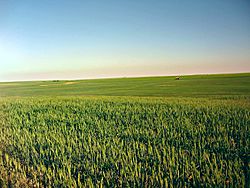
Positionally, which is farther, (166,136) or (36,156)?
(166,136)

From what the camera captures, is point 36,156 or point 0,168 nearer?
point 0,168

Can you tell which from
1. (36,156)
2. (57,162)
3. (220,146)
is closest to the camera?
(57,162)

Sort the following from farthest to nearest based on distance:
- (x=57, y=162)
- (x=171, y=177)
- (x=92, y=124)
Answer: (x=92, y=124) < (x=57, y=162) < (x=171, y=177)

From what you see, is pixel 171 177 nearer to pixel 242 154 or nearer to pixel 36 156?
pixel 242 154

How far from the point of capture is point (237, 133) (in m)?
6.55

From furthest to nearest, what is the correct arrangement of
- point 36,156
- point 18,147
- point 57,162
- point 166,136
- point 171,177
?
point 166,136, point 18,147, point 36,156, point 57,162, point 171,177

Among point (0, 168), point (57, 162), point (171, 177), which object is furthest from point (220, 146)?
point (0, 168)

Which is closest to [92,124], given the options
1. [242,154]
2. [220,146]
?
[220,146]

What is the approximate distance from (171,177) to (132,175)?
2.23ft

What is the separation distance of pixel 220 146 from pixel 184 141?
0.91 m

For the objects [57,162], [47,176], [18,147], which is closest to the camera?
[47,176]

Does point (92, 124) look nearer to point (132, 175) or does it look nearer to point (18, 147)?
point (18, 147)

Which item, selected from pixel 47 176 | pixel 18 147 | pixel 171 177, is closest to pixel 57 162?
pixel 47 176

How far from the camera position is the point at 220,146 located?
546 cm
